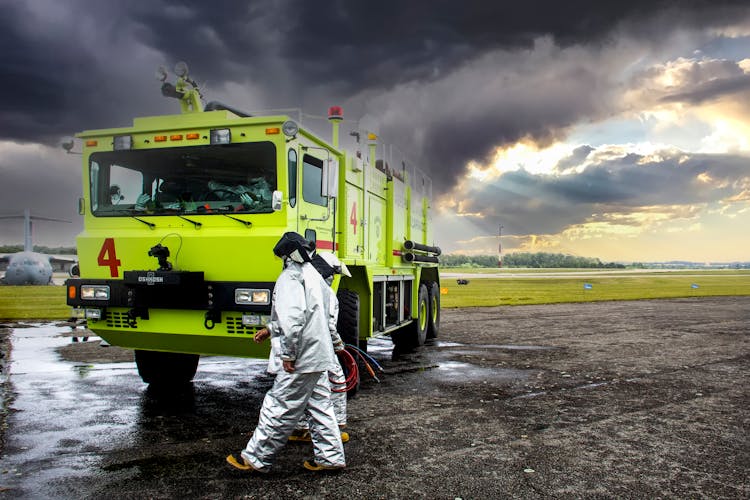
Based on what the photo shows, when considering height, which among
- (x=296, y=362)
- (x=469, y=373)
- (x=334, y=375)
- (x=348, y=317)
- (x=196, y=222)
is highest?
(x=196, y=222)

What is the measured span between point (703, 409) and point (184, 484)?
579cm

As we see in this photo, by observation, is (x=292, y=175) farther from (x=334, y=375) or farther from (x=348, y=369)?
(x=348, y=369)

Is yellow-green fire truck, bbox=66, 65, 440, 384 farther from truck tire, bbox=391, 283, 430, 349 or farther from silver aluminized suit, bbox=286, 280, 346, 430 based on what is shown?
truck tire, bbox=391, 283, 430, 349

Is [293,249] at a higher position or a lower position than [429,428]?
higher

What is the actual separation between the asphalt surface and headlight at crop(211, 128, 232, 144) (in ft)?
9.97

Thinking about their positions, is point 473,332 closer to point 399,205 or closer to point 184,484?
point 399,205

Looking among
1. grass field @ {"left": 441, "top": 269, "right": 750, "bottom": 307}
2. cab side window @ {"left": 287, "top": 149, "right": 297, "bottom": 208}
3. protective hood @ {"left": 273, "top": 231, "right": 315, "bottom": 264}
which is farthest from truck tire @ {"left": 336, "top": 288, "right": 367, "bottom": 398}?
grass field @ {"left": 441, "top": 269, "right": 750, "bottom": 307}

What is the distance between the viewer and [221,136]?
6.62 meters

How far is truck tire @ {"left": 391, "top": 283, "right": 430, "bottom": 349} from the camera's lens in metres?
12.0

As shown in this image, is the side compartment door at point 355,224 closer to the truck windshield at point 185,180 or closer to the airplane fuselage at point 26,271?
the truck windshield at point 185,180

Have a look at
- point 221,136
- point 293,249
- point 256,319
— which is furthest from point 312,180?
point 293,249

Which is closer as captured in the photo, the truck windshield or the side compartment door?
the truck windshield

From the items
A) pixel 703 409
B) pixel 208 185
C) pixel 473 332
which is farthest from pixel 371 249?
pixel 473 332

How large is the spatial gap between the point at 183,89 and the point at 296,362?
15.2 feet
